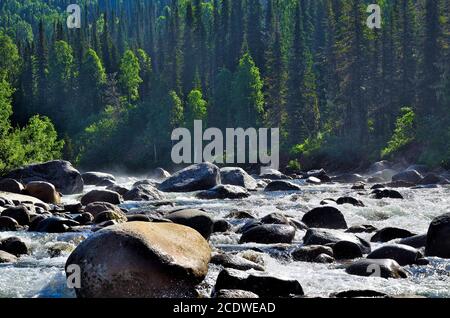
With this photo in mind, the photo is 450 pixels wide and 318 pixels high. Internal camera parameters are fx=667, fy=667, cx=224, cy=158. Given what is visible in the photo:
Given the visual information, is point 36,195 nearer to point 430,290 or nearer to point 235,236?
point 235,236

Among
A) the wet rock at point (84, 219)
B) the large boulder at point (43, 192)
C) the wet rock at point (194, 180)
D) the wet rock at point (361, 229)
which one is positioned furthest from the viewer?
the wet rock at point (194, 180)

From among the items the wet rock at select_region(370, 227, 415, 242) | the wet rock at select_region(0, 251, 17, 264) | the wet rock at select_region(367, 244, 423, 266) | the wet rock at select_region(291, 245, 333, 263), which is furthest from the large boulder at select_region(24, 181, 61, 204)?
the wet rock at select_region(367, 244, 423, 266)

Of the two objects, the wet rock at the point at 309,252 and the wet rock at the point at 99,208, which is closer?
the wet rock at the point at 309,252

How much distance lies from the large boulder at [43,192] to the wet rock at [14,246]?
12.3 meters

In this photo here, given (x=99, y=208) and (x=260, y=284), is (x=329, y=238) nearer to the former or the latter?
(x=260, y=284)

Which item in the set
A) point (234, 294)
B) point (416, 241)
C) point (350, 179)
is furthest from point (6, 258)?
point (350, 179)

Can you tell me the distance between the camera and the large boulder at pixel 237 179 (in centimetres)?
3341

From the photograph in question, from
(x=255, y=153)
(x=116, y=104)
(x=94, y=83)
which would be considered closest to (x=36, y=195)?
(x=255, y=153)

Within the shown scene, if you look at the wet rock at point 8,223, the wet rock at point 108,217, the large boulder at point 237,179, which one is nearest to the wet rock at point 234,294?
the wet rock at point 108,217

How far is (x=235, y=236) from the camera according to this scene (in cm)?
1571

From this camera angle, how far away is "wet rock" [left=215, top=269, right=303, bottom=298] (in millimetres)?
9766

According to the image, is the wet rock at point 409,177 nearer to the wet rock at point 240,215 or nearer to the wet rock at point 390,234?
the wet rock at point 240,215

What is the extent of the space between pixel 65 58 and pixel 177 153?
35699 mm
